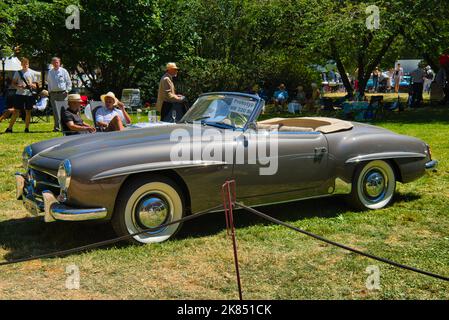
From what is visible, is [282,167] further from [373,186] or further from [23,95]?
[23,95]

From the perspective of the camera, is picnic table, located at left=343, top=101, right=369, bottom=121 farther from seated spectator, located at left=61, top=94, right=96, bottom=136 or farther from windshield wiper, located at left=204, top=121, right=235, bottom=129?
windshield wiper, located at left=204, top=121, right=235, bottom=129

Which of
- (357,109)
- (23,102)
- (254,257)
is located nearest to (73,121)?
(254,257)

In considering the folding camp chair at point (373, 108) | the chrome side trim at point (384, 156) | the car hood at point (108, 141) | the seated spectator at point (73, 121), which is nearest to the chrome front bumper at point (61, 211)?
the car hood at point (108, 141)

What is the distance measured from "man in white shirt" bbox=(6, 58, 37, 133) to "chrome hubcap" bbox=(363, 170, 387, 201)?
9292 millimetres

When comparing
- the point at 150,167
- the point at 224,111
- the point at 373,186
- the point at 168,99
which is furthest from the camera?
the point at 168,99

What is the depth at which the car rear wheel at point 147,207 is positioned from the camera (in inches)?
179

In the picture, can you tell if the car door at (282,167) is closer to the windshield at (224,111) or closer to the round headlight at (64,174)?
the windshield at (224,111)

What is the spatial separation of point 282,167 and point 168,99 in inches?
184

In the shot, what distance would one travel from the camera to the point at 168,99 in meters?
9.46

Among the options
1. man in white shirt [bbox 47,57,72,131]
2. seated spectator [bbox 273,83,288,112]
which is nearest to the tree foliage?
seated spectator [bbox 273,83,288,112]

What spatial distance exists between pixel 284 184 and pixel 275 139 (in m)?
0.46

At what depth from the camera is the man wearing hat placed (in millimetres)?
9430

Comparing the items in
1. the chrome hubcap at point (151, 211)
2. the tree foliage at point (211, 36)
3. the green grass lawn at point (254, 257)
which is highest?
the tree foliage at point (211, 36)

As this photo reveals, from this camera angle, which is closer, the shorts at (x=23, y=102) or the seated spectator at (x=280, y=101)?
the shorts at (x=23, y=102)
